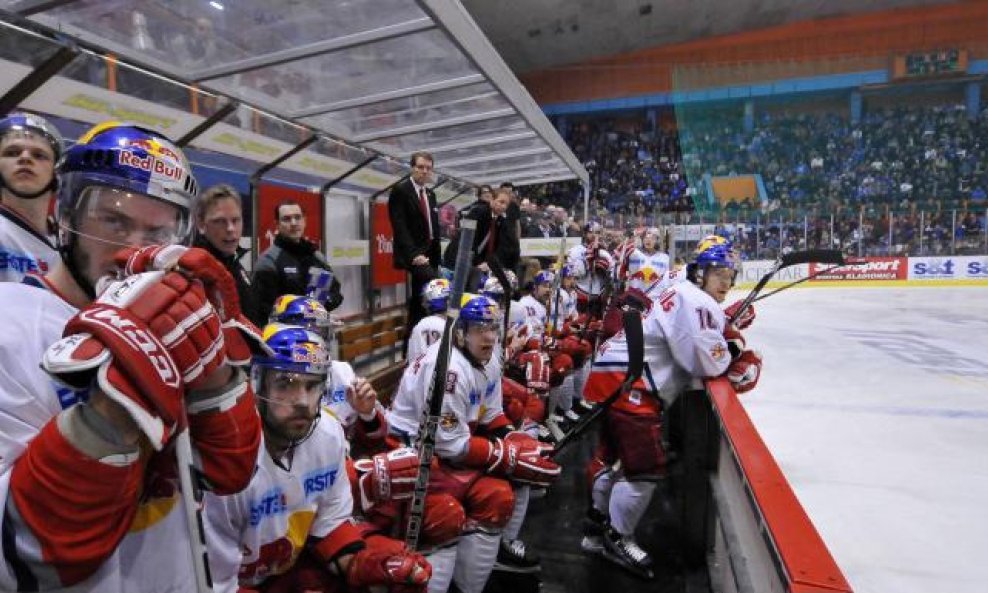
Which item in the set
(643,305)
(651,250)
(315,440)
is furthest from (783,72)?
(315,440)

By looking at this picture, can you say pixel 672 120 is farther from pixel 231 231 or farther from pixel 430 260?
pixel 231 231

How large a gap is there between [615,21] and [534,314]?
12827 millimetres

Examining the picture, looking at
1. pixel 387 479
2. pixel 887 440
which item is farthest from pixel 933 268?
pixel 387 479

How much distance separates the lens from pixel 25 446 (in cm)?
65

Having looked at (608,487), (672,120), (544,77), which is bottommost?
(608,487)

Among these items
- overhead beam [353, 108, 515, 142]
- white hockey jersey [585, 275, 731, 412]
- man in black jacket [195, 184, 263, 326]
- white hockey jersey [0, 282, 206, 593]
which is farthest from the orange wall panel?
white hockey jersey [0, 282, 206, 593]

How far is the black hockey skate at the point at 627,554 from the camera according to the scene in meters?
2.35

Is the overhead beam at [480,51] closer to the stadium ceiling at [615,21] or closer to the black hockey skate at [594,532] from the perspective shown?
the black hockey skate at [594,532]

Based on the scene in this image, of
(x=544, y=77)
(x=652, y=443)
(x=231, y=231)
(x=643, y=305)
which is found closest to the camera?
(x=231, y=231)

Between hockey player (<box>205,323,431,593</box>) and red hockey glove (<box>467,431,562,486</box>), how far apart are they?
67cm

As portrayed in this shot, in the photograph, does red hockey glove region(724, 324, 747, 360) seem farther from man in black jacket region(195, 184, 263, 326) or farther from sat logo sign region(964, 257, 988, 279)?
sat logo sign region(964, 257, 988, 279)

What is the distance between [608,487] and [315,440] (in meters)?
1.64

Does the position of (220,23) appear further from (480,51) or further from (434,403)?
(434,403)

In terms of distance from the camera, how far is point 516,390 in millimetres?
3379
